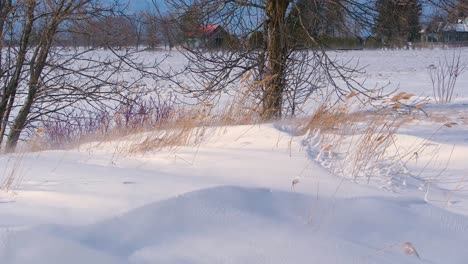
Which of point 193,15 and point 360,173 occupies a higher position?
point 193,15

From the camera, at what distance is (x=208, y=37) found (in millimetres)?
8953

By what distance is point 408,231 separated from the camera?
11.0ft

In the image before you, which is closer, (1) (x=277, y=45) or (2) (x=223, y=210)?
(2) (x=223, y=210)

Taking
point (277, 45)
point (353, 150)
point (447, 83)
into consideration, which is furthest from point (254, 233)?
point (447, 83)

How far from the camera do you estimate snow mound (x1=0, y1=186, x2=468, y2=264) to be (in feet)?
8.43

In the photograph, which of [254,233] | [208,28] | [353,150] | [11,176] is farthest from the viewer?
[208,28]

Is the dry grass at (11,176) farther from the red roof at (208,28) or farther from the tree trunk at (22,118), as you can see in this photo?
the red roof at (208,28)

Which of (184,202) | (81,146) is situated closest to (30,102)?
(81,146)

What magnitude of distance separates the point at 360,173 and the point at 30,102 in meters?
6.03

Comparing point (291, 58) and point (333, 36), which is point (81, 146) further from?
point (333, 36)

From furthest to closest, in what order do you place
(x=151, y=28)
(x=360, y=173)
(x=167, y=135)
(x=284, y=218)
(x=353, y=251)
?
(x=151, y=28)
(x=167, y=135)
(x=360, y=173)
(x=284, y=218)
(x=353, y=251)

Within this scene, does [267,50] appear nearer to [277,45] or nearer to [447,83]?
[277,45]

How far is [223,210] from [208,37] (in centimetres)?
609

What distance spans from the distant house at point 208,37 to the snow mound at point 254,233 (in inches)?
221
